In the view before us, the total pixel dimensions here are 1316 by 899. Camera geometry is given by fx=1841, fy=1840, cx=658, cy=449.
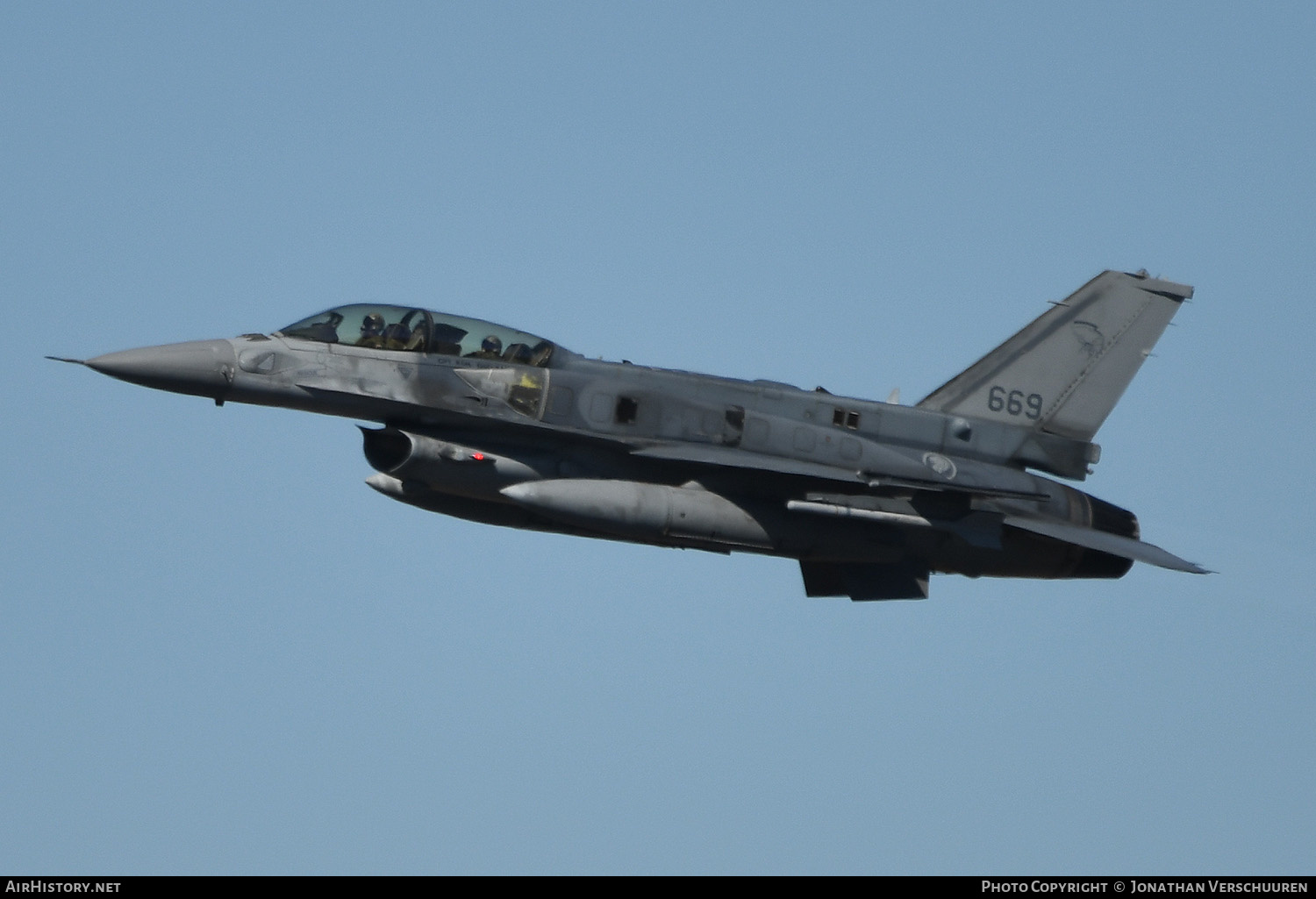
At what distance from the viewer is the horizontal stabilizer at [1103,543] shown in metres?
21.2

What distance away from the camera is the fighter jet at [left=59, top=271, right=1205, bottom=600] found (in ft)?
64.5

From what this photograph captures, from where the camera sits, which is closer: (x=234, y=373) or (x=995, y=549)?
(x=234, y=373)

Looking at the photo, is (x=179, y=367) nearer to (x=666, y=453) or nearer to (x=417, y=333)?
(x=417, y=333)

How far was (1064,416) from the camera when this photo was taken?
918 inches

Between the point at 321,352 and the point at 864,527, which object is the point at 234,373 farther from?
the point at 864,527

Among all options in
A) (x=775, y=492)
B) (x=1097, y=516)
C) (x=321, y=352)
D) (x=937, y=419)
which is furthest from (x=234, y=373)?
(x=1097, y=516)

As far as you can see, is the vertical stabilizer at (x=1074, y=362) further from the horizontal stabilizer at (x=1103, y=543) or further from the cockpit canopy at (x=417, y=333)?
the cockpit canopy at (x=417, y=333)

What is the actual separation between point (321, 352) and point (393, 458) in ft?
4.65

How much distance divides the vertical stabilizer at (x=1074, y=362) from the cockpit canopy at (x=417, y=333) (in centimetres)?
557

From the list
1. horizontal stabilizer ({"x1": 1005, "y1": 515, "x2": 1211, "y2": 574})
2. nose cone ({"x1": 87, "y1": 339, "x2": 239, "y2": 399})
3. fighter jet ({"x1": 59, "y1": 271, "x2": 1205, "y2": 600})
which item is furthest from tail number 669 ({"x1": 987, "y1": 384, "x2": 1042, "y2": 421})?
nose cone ({"x1": 87, "y1": 339, "x2": 239, "y2": 399})

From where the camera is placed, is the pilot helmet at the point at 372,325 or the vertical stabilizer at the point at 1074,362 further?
the vertical stabilizer at the point at 1074,362

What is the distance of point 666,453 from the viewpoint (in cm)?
2009

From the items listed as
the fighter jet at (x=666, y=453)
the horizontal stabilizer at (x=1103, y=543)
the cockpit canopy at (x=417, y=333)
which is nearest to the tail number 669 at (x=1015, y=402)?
the fighter jet at (x=666, y=453)

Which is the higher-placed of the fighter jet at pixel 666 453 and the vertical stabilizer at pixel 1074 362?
the vertical stabilizer at pixel 1074 362
